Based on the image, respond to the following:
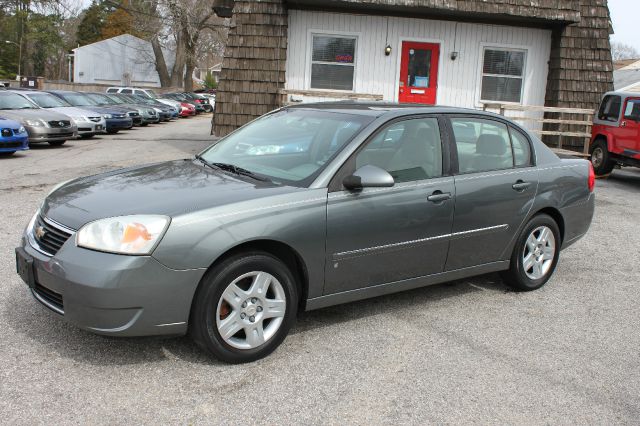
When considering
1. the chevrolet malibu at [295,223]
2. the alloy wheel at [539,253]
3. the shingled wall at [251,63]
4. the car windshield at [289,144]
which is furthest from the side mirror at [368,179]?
the shingled wall at [251,63]

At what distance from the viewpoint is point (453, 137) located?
4.79m

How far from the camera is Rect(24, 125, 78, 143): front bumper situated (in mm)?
14789

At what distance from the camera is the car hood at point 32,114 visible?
48.5 feet

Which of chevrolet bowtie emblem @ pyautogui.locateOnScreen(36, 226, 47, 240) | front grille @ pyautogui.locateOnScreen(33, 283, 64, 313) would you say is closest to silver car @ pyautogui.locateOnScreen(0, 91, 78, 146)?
chevrolet bowtie emblem @ pyautogui.locateOnScreen(36, 226, 47, 240)

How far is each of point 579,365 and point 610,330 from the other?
0.84 metres

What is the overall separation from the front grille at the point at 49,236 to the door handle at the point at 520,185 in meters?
3.43

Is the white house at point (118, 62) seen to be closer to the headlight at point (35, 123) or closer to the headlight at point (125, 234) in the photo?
the headlight at point (35, 123)

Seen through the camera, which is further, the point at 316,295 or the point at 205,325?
the point at 316,295

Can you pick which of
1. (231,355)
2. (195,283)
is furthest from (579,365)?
(195,283)

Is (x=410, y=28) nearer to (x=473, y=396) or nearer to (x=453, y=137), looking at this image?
(x=453, y=137)

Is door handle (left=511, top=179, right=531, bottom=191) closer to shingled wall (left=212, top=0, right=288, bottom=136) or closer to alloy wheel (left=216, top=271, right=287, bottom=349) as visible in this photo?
alloy wheel (left=216, top=271, right=287, bottom=349)

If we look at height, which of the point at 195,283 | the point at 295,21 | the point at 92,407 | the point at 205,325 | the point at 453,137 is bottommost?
the point at 92,407

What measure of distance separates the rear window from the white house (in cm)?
5620

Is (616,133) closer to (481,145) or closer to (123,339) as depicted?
(481,145)
